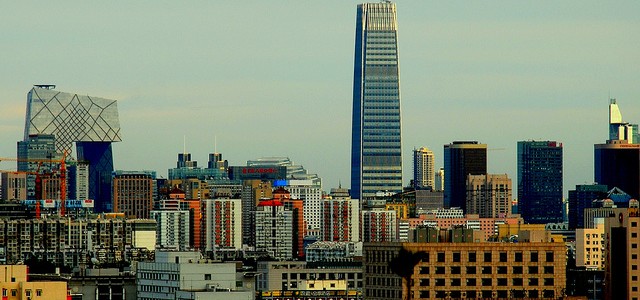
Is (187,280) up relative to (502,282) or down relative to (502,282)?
up

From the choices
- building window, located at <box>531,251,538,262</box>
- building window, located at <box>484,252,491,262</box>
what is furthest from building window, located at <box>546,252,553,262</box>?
building window, located at <box>484,252,491,262</box>

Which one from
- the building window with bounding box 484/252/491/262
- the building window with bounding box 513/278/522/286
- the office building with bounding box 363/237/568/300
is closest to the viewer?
the office building with bounding box 363/237/568/300

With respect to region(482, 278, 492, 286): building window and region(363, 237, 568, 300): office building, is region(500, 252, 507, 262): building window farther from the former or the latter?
region(482, 278, 492, 286): building window

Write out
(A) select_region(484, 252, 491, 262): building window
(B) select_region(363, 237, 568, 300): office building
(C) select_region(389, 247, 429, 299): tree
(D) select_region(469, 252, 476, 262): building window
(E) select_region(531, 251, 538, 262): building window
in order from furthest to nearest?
(E) select_region(531, 251, 538, 262): building window < (A) select_region(484, 252, 491, 262): building window < (D) select_region(469, 252, 476, 262): building window < (B) select_region(363, 237, 568, 300): office building < (C) select_region(389, 247, 429, 299): tree

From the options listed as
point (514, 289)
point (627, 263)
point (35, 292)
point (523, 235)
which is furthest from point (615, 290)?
point (35, 292)

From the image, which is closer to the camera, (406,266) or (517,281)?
(406,266)

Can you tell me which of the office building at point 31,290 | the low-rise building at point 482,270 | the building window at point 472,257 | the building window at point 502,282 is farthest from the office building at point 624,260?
the office building at point 31,290

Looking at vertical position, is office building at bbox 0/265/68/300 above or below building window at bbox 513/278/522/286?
above

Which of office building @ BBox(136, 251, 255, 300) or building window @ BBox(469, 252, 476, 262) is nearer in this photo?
office building @ BBox(136, 251, 255, 300)

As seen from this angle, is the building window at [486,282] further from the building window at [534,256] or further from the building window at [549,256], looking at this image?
the building window at [549,256]

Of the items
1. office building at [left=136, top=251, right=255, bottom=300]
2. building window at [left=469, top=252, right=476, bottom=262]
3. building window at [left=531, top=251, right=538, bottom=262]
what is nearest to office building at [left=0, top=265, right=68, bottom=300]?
office building at [left=136, top=251, right=255, bottom=300]

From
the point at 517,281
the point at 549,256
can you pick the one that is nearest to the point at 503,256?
the point at 517,281

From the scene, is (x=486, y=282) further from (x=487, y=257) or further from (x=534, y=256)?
(x=534, y=256)

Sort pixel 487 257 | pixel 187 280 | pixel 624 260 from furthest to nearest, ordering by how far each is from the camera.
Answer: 1. pixel 624 260
2. pixel 487 257
3. pixel 187 280
